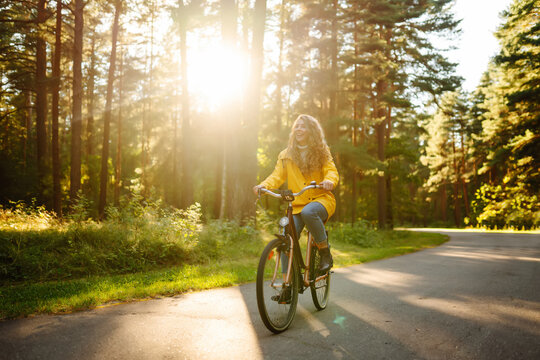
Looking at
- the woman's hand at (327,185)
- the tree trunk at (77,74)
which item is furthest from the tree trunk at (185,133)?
the woman's hand at (327,185)

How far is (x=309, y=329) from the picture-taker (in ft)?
12.6

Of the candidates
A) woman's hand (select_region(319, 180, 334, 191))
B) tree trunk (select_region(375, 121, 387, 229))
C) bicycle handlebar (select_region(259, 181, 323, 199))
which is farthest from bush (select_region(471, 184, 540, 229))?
bicycle handlebar (select_region(259, 181, 323, 199))

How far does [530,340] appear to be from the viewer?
11.3 feet

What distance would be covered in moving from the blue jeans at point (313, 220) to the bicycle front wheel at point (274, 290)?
184 mm

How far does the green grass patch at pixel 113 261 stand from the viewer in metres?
5.16

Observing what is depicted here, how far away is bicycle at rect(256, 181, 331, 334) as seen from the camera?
3.56 m

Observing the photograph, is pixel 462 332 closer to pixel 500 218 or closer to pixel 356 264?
pixel 356 264

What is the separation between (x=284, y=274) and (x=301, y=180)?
1215 mm

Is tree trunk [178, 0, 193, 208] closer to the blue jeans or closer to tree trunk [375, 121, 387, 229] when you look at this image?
tree trunk [375, 121, 387, 229]

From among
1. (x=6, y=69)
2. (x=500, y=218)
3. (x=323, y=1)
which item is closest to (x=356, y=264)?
(x=323, y=1)

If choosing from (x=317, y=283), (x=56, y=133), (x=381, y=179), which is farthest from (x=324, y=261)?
(x=381, y=179)

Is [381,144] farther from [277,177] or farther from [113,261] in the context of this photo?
[277,177]

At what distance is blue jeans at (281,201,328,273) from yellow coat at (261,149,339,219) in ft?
0.28

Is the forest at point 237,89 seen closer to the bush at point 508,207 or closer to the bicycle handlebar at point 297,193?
the bush at point 508,207
